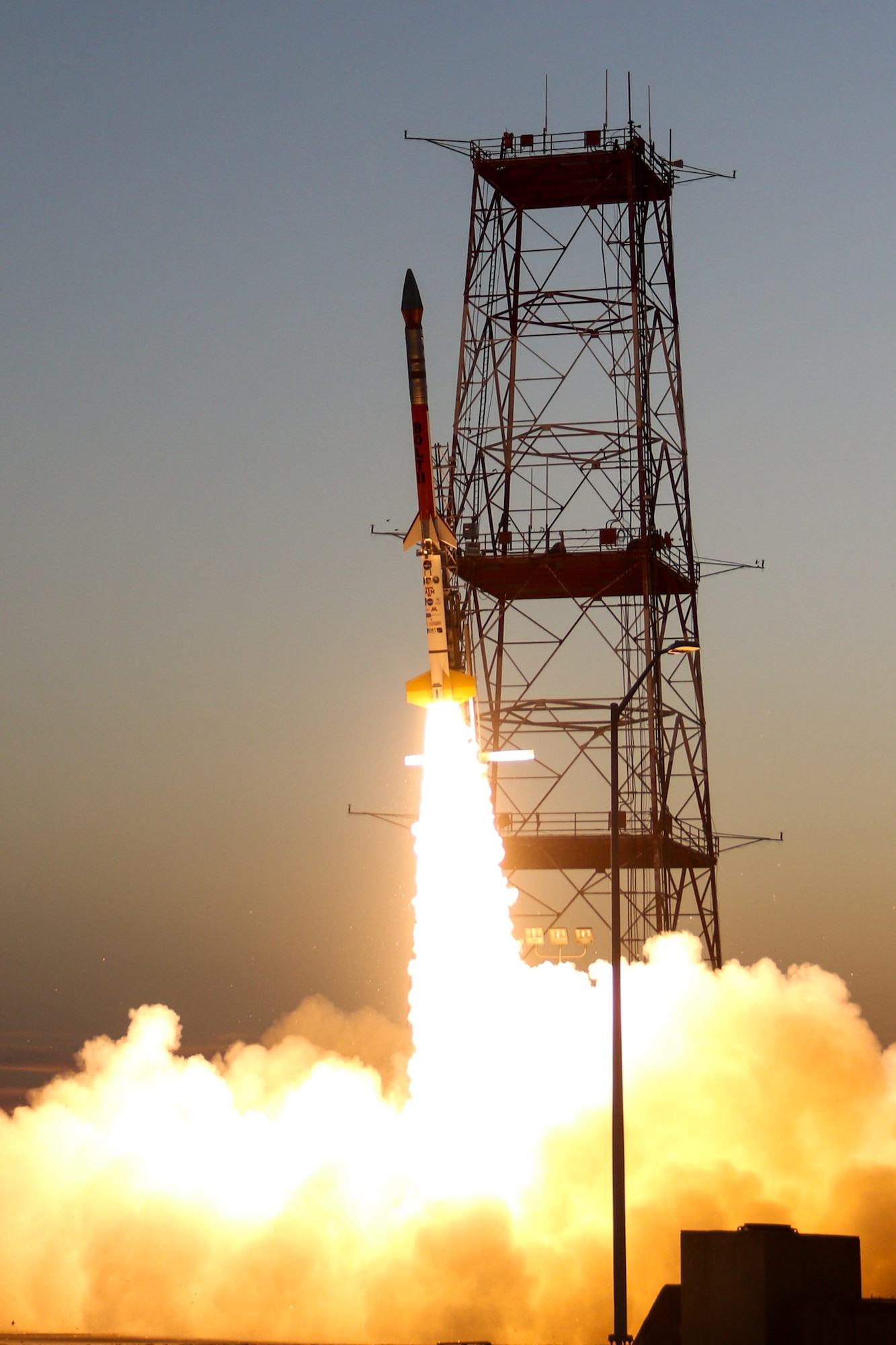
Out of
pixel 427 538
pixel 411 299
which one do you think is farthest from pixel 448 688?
pixel 411 299

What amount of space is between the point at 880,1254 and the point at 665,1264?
4.88 meters

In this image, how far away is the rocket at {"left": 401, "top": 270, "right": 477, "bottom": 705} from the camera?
4753 centimetres

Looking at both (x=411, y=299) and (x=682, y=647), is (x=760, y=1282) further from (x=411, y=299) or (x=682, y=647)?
(x=411, y=299)

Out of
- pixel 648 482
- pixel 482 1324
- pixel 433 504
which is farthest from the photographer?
pixel 648 482

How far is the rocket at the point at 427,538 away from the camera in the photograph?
156 feet

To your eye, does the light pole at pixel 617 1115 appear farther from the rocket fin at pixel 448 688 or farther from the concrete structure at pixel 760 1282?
the rocket fin at pixel 448 688

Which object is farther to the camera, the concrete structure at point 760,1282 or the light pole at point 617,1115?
the concrete structure at point 760,1282

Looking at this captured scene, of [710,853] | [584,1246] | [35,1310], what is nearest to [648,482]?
[710,853]

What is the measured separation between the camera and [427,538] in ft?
158

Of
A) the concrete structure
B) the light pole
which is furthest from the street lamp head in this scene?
the concrete structure

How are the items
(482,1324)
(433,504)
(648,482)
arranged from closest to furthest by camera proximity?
1. (482,1324)
2. (433,504)
3. (648,482)

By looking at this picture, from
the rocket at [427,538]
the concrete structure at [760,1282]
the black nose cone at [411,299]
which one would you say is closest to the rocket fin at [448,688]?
the rocket at [427,538]

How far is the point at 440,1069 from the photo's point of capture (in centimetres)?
5019

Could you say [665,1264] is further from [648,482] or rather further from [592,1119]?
[648,482]
